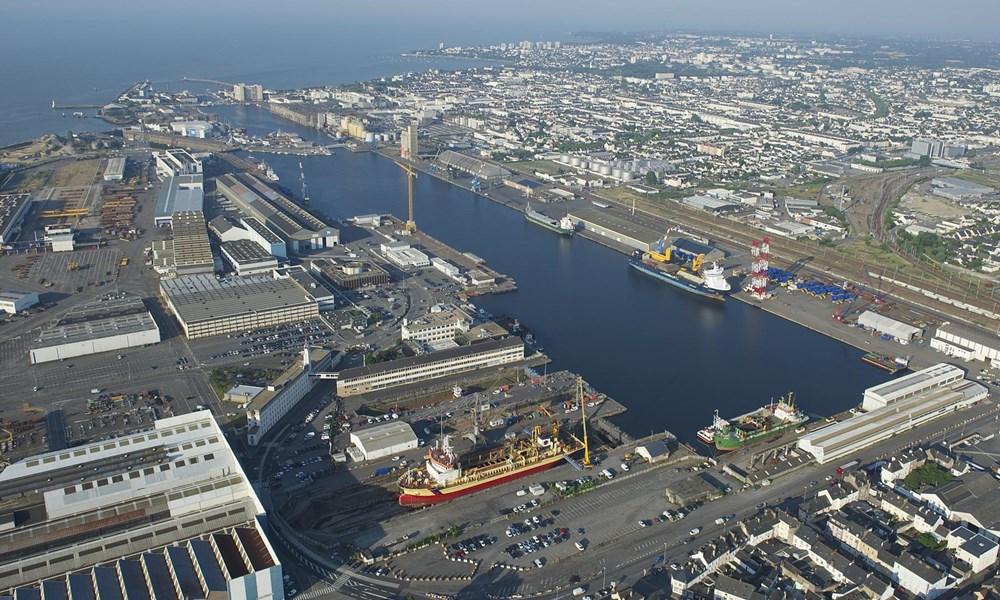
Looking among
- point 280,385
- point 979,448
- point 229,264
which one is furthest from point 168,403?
point 979,448

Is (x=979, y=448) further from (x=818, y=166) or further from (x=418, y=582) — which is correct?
(x=818, y=166)

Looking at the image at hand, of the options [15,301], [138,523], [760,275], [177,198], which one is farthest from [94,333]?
[760,275]

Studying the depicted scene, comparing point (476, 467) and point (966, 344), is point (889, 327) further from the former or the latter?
point (476, 467)

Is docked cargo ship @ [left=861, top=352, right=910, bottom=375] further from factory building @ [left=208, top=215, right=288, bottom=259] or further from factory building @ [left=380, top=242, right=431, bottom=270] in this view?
factory building @ [left=208, top=215, right=288, bottom=259]

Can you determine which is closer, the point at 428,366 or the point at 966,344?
the point at 428,366

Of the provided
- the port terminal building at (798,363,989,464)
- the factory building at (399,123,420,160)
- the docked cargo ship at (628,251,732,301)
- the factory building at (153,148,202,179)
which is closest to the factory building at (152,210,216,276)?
the factory building at (153,148,202,179)

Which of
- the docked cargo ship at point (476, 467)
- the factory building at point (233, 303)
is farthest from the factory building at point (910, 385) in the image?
the factory building at point (233, 303)
